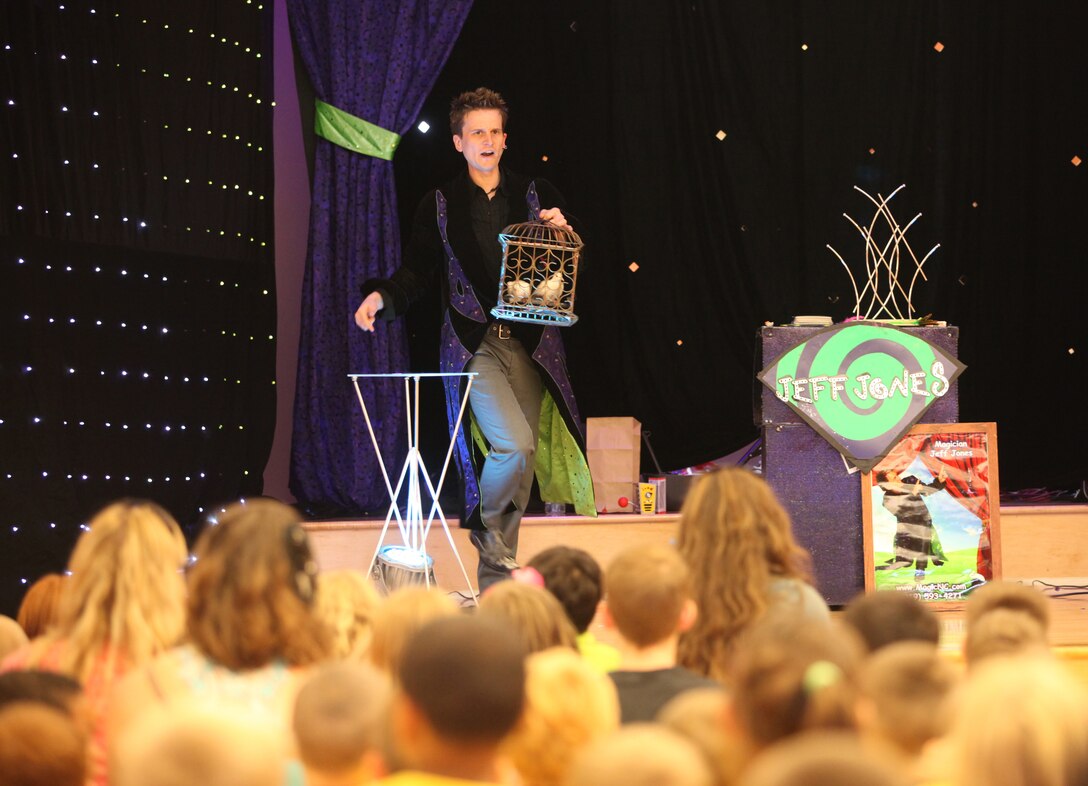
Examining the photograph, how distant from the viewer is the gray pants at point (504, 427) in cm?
529

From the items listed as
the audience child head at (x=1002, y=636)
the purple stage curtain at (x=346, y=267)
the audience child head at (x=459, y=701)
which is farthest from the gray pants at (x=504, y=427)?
the audience child head at (x=459, y=701)

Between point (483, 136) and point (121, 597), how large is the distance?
3.60m

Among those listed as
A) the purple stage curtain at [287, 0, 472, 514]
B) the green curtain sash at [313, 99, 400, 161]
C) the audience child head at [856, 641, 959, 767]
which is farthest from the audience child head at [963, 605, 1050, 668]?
the green curtain sash at [313, 99, 400, 161]

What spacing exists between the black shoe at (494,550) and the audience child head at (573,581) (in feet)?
7.85

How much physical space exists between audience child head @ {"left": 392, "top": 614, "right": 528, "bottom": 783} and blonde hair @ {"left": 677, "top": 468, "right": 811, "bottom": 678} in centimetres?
116

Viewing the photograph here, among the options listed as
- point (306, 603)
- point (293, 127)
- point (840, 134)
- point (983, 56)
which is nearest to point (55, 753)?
point (306, 603)

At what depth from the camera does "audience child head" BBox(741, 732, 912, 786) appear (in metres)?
1.10

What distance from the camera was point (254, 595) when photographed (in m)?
2.12

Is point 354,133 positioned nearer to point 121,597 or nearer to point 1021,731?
point 121,597

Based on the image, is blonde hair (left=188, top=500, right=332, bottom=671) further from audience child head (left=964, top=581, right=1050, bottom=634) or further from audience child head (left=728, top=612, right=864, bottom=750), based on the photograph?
audience child head (left=964, top=581, right=1050, bottom=634)

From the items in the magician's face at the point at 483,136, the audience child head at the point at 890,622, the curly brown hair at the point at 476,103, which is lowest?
the audience child head at the point at 890,622

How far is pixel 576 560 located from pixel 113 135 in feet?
9.96

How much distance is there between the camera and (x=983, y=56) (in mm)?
6887

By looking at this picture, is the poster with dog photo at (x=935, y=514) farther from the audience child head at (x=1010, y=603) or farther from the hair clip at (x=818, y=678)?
the hair clip at (x=818, y=678)
